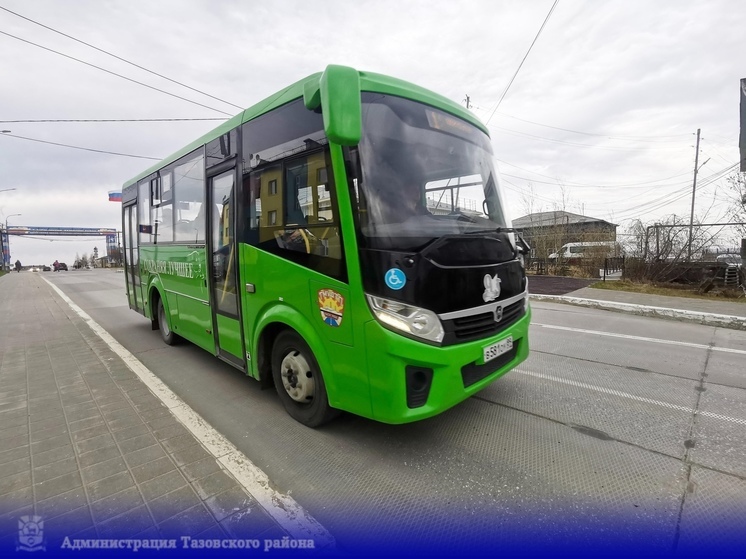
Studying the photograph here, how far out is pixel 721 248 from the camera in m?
11.7

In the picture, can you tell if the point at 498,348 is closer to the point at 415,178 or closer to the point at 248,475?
the point at 415,178

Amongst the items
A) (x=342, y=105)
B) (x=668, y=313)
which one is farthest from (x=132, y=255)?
(x=668, y=313)

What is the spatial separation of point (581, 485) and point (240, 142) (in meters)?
4.12

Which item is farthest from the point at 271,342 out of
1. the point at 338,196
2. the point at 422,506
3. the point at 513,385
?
the point at 513,385

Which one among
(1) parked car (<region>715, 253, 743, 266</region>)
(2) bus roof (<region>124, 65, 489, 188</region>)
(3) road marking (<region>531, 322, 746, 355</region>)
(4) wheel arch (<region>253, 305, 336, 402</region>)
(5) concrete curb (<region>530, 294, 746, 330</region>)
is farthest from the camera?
(1) parked car (<region>715, 253, 743, 266</region>)

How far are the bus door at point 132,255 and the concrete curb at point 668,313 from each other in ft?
34.7

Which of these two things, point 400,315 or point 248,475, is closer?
point 400,315

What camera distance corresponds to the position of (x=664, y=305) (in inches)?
366

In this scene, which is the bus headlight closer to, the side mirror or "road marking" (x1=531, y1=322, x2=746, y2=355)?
the side mirror

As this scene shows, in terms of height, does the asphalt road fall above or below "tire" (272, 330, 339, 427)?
below

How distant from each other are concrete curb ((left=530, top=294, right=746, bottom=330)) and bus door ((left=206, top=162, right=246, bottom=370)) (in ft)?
29.2

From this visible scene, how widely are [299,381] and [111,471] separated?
57.8 inches
